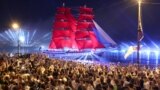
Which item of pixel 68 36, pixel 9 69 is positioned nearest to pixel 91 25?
pixel 68 36

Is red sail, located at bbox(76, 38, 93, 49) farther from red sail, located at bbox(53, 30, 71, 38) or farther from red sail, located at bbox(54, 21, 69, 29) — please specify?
red sail, located at bbox(54, 21, 69, 29)

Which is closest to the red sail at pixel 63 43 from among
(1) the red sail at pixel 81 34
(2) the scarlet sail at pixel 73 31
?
(2) the scarlet sail at pixel 73 31

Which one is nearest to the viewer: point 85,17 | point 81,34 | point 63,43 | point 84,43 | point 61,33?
point 84,43

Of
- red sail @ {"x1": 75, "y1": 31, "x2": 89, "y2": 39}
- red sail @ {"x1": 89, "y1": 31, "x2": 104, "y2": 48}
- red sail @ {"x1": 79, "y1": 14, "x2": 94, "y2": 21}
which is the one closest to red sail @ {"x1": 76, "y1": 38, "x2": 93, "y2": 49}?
red sail @ {"x1": 89, "y1": 31, "x2": 104, "y2": 48}

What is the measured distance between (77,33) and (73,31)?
196 inches

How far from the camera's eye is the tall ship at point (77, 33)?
452 ft

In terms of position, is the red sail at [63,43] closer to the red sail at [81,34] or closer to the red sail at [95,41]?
the red sail at [81,34]

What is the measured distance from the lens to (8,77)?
848 inches

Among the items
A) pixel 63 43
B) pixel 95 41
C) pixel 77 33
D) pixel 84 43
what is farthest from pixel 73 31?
pixel 95 41

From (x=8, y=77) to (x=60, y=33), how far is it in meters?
123

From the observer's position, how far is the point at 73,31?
148875mm

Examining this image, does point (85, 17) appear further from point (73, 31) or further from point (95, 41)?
point (95, 41)

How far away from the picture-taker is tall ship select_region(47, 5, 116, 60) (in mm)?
137625

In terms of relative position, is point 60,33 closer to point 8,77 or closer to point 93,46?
point 93,46
